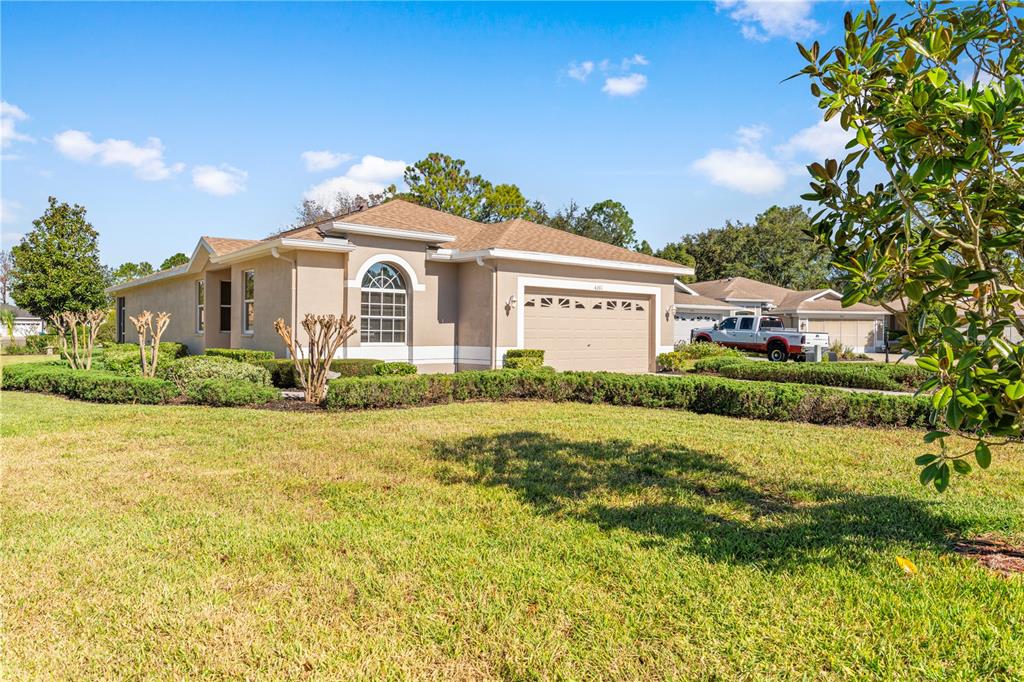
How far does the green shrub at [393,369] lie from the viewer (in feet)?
45.5

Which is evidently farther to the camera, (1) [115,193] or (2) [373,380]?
(1) [115,193]

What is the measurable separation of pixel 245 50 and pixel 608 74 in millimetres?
7336

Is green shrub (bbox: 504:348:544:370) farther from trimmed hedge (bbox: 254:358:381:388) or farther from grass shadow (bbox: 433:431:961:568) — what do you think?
grass shadow (bbox: 433:431:961:568)

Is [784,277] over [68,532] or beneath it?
over

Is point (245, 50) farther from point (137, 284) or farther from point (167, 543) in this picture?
point (137, 284)

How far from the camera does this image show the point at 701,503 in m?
5.16

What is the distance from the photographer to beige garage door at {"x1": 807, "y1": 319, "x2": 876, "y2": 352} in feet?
114

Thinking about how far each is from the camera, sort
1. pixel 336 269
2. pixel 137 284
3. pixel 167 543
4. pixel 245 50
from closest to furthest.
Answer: pixel 167 543 → pixel 245 50 → pixel 336 269 → pixel 137 284

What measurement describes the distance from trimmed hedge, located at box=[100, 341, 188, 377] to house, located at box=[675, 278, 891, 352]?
22955mm

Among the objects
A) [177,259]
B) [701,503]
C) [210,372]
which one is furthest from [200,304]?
[177,259]

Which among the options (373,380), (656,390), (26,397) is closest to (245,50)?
(373,380)

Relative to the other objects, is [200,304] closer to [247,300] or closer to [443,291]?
[247,300]

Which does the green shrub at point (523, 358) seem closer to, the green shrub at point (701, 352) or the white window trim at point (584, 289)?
the white window trim at point (584, 289)

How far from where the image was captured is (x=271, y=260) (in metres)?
15.7
